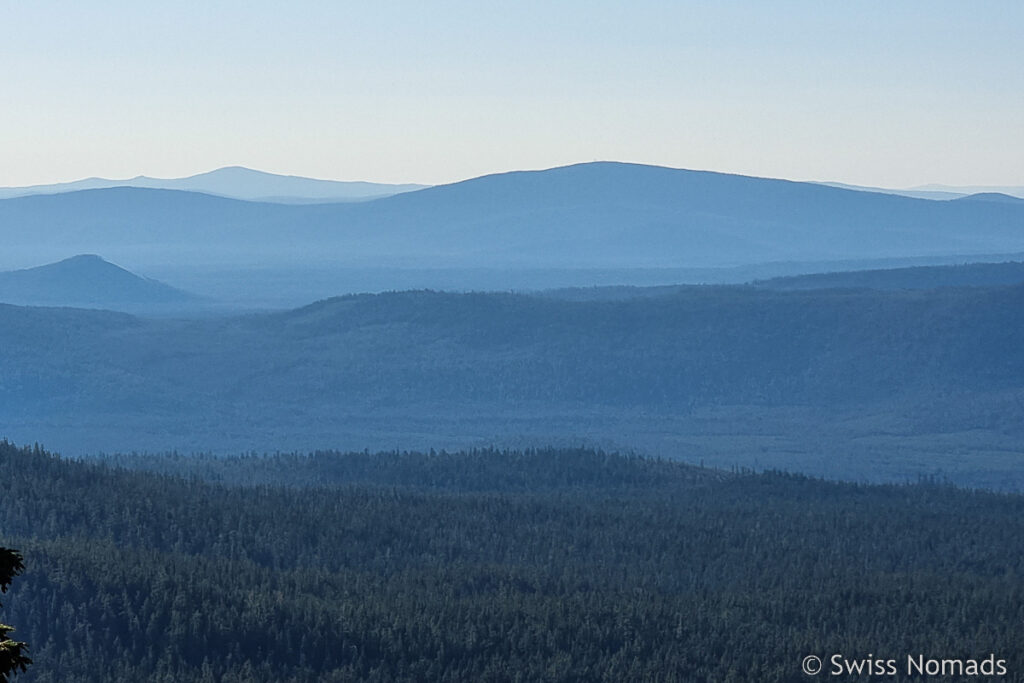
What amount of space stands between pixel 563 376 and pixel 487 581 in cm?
9885

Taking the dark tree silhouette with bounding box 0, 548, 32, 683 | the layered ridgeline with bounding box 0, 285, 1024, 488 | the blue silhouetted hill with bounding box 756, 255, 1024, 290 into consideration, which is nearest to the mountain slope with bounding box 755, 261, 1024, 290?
the blue silhouetted hill with bounding box 756, 255, 1024, 290

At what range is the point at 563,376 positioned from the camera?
13712cm

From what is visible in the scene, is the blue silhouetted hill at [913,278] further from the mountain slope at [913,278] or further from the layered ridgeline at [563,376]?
the layered ridgeline at [563,376]

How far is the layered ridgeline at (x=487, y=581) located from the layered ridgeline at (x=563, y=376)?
A: 44.4 meters

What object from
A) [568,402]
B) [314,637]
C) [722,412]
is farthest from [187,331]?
[314,637]

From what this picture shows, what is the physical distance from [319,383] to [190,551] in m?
94.0

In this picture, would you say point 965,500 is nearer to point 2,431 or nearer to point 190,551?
point 190,551

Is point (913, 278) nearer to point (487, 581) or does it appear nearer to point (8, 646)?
point (487, 581)

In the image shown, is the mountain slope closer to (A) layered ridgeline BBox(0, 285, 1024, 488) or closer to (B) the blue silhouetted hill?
(B) the blue silhouetted hill

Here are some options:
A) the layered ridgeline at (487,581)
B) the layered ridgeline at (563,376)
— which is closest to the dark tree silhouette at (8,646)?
the layered ridgeline at (487,581)

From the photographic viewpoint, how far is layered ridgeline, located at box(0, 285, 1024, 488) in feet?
355

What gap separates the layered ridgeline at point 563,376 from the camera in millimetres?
108250

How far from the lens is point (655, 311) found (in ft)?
502

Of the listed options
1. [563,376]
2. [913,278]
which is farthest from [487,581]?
[913,278]
